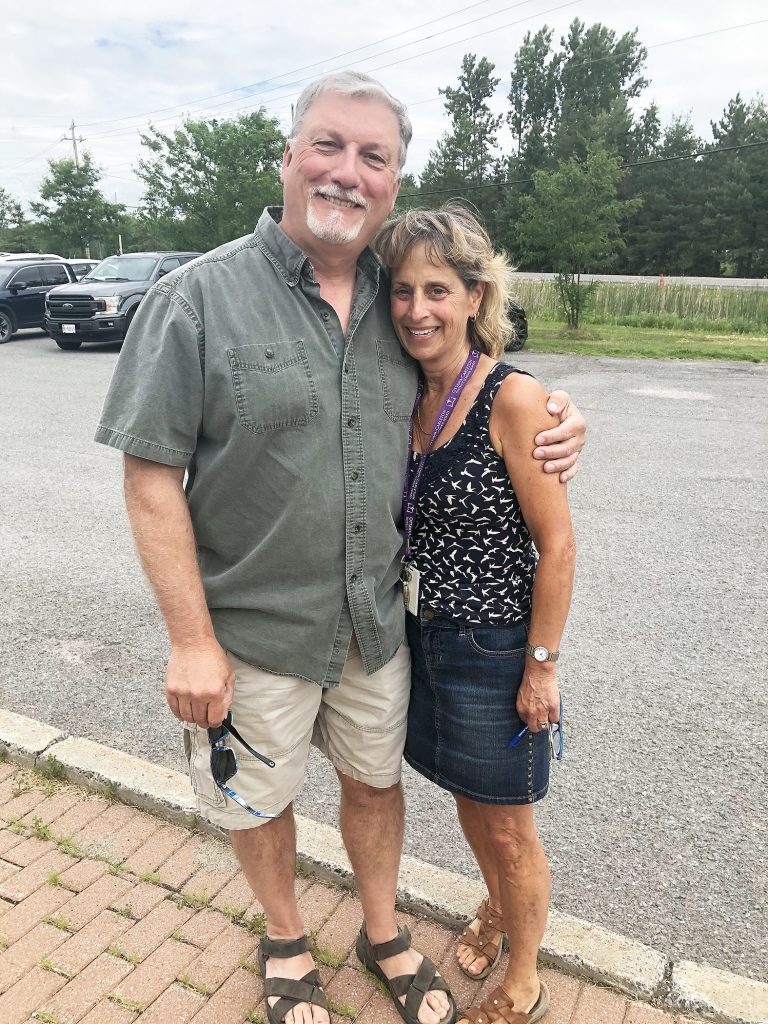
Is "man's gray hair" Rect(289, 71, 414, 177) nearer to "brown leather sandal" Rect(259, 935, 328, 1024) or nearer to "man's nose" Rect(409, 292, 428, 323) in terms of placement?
"man's nose" Rect(409, 292, 428, 323)

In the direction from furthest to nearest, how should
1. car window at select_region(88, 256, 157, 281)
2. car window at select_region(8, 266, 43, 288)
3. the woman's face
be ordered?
car window at select_region(8, 266, 43, 288) < car window at select_region(88, 256, 157, 281) < the woman's face

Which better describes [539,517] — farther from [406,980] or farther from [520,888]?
[406,980]

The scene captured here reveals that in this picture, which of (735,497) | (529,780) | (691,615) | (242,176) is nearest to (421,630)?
(529,780)

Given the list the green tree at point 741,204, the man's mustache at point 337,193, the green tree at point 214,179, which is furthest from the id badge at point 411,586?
the green tree at point 741,204

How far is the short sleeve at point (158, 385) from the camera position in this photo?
174 cm

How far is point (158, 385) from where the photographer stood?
173 centimetres

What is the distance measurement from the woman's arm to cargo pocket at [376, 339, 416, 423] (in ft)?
→ 0.78

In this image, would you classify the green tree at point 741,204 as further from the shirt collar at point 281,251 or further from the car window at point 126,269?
the shirt collar at point 281,251

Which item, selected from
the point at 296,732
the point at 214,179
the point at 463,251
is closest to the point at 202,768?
the point at 296,732

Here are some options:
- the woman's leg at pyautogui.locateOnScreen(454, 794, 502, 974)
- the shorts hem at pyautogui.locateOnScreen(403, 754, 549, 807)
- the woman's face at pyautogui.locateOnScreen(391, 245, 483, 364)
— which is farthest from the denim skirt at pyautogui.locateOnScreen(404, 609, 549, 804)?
the woman's face at pyautogui.locateOnScreen(391, 245, 483, 364)

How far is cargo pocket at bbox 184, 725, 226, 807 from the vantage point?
2.05m

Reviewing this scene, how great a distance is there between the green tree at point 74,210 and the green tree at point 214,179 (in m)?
12.3

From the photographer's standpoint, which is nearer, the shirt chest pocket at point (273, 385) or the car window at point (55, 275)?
the shirt chest pocket at point (273, 385)

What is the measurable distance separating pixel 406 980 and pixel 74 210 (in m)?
38.8
